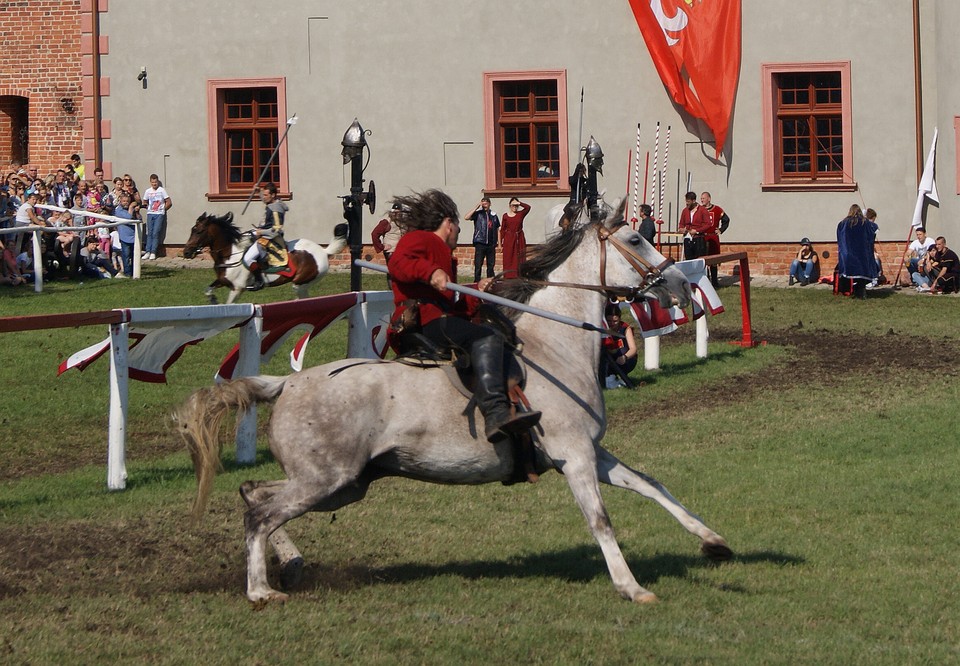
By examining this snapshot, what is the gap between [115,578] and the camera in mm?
8477

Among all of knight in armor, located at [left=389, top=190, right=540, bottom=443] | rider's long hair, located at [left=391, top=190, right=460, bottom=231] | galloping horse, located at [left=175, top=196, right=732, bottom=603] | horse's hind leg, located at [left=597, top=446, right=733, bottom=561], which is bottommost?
horse's hind leg, located at [left=597, top=446, right=733, bottom=561]

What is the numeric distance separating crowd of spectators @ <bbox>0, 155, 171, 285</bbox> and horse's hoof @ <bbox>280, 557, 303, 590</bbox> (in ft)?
57.0

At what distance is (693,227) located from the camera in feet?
101

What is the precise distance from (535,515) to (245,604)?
3.07 metres

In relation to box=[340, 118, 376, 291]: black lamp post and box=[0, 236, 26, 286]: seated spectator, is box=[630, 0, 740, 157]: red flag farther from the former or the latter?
box=[0, 236, 26, 286]: seated spectator

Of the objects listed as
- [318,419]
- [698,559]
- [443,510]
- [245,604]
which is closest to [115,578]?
[245,604]

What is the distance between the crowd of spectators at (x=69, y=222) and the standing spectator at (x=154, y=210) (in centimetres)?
2

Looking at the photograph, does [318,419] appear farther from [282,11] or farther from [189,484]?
[282,11]

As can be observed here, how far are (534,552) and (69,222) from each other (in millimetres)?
20341

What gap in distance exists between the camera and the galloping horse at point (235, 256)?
24.3m

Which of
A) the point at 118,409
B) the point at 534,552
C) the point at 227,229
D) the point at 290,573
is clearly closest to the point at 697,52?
the point at 227,229

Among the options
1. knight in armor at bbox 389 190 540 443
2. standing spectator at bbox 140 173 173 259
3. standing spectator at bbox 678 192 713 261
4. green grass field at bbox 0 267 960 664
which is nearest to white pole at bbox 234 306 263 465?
green grass field at bbox 0 267 960 664

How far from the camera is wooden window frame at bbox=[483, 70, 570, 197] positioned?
32875 mm

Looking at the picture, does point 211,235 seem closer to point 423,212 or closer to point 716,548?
point 423,212
